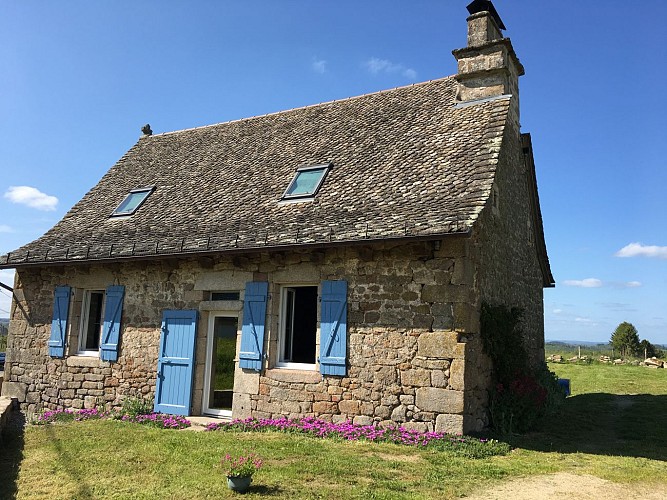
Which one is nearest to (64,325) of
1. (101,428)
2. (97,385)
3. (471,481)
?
(97,385)

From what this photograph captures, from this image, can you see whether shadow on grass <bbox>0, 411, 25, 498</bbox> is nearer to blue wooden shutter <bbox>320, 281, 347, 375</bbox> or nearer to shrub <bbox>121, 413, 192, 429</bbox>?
shrub <bbox>121, 413, 192, 429</bbox>

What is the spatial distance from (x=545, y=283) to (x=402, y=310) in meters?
7.65

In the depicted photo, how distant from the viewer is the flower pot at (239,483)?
191 inches

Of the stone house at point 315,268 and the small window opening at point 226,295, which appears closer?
the stone house at point 315,268

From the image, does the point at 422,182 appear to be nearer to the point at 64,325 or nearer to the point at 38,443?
the point at 38,443

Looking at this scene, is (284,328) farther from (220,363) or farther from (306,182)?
(306,182)

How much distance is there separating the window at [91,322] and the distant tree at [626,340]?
91.5 feet

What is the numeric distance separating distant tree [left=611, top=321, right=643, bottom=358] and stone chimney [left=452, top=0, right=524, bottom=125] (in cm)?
2409

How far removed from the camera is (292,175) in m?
10.4

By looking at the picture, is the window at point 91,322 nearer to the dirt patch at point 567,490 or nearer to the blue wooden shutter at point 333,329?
the blue wooden shutter at point 333,329

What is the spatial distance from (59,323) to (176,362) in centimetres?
318

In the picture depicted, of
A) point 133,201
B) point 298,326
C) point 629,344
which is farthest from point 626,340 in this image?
point 133,201

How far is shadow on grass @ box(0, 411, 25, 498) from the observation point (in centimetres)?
532

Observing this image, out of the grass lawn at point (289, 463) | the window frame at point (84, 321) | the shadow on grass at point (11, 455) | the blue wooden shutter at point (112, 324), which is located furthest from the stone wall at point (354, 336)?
the shadow on grass at point (11, 455)
